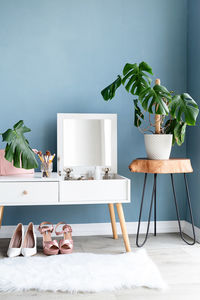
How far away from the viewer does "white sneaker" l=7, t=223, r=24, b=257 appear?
98.0 inches

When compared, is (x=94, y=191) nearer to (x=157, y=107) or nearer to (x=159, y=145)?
(x=159, y=145)

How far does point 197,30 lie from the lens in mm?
2990

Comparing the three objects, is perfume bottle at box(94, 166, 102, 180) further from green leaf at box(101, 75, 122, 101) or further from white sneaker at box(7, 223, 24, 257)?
white sneaker at box(7, 223, 24, 257)

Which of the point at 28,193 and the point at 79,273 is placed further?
the point at 28,193

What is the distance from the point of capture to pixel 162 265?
7.68 feet

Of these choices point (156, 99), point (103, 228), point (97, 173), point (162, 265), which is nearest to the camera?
point (162, 265)

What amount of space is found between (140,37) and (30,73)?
39.3 inches

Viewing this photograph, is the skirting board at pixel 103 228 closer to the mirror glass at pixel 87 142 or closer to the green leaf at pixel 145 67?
the mirror glass at pixel 87 142

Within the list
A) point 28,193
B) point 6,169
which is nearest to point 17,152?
point 28,193

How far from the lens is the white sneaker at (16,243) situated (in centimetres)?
249

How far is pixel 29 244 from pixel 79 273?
629 millimetres

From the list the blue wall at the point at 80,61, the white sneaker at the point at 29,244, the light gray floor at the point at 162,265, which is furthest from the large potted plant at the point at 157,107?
the white sneaker at the point at 29,244

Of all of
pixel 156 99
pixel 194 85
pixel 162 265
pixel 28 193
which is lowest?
pixel 162 265

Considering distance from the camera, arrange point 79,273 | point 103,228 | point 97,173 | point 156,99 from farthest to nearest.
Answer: point 103,228
point 97,173
point 156,99
point 79,273
